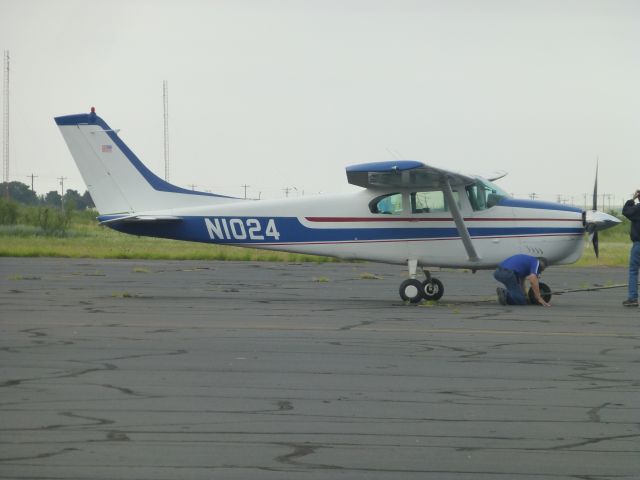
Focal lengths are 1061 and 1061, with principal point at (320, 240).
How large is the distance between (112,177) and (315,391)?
12.4 meters

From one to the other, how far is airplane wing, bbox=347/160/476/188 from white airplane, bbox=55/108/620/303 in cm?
2

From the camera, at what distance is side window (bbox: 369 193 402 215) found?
19.2m

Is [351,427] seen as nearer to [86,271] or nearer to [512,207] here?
[512,207]

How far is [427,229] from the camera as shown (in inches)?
748

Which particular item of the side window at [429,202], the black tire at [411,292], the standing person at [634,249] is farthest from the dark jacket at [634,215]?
the black tire at [411,292]

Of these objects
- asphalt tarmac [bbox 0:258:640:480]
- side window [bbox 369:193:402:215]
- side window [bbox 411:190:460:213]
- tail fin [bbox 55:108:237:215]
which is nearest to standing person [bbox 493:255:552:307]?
asphalt tarmac [bbox 0:258:640:480]

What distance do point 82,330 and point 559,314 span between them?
7.39 metres

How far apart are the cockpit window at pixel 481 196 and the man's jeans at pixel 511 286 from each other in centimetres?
137

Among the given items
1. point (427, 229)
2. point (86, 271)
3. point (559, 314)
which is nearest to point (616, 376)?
point (559, 314)

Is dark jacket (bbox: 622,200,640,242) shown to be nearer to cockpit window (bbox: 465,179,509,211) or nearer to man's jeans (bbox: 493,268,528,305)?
man's jeans (bbox: 493,268,528,305)

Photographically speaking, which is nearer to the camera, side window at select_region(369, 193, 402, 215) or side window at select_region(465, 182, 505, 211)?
side window at select_region(465, 182, 505, 211)

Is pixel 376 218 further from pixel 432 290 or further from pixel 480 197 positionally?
pixel 480 197

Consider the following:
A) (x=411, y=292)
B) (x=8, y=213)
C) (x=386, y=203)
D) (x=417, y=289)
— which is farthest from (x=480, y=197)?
(x=8, y=213)

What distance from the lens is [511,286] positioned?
18047mm
